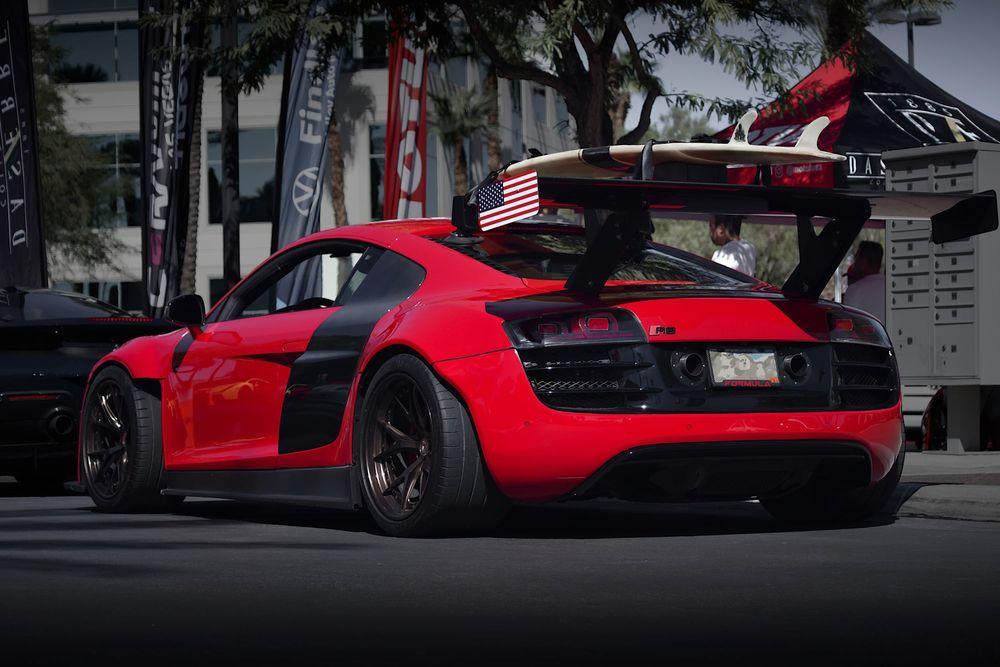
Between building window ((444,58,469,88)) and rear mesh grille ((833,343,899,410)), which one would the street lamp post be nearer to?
rear mesh grille ((833,343,899,410))

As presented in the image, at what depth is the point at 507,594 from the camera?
16.7ft

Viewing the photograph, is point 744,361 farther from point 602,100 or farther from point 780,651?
point 602,100

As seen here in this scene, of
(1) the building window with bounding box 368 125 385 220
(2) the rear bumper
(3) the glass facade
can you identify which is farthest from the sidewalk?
(3) the glass facade

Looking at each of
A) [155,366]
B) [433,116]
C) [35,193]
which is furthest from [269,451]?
[433,116]

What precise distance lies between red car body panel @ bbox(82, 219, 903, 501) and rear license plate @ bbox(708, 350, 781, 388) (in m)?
0.06

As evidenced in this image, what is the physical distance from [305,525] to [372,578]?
2194 mm

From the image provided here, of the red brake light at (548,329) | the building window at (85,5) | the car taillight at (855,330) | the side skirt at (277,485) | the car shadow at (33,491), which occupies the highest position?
the building window at (85,5)

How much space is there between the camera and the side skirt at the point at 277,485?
7016 millimetres

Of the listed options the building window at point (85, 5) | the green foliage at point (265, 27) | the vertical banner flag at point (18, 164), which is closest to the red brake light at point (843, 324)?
the green foliage at point (265, 27)

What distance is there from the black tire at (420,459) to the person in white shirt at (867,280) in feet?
21.9

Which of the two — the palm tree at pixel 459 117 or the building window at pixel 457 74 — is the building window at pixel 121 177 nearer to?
the palm tree at pixel 459 117

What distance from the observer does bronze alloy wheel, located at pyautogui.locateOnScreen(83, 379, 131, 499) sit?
855 centimetres

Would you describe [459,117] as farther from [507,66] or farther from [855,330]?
[855,330]

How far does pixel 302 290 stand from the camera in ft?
55.9
